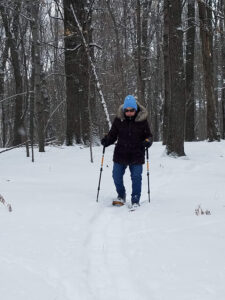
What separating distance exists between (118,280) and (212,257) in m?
1.08

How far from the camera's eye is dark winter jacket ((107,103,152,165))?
656 cm

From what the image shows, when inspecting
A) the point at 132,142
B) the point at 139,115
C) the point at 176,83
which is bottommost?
the point at 132,142

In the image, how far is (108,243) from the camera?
422 centimetres

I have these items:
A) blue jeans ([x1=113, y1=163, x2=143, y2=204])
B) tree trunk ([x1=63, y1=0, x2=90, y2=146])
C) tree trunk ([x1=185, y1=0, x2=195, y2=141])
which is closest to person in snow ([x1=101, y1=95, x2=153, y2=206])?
blue jeans ([x1=113, y1=163, x2=143, y2=204])

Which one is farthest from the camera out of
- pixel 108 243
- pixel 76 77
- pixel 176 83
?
pixel 76 77

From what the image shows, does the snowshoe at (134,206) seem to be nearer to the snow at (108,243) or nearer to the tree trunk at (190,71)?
the snow at (108,243)

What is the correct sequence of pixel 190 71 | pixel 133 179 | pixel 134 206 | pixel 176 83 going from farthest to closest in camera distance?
pixel 190 71, pixel 176 83, pixel 133 179, pixel 134 206

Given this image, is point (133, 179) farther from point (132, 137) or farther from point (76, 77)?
point (76, 77)

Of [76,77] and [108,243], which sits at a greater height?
[76,77]

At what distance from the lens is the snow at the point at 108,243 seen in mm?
3010

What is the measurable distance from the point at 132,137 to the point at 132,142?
0.09m

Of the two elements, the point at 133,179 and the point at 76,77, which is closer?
the point at 133,179

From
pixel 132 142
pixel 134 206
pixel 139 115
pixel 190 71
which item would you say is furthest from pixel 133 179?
pixel 190 71

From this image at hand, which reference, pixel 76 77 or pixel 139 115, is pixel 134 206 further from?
pixel 76 77
